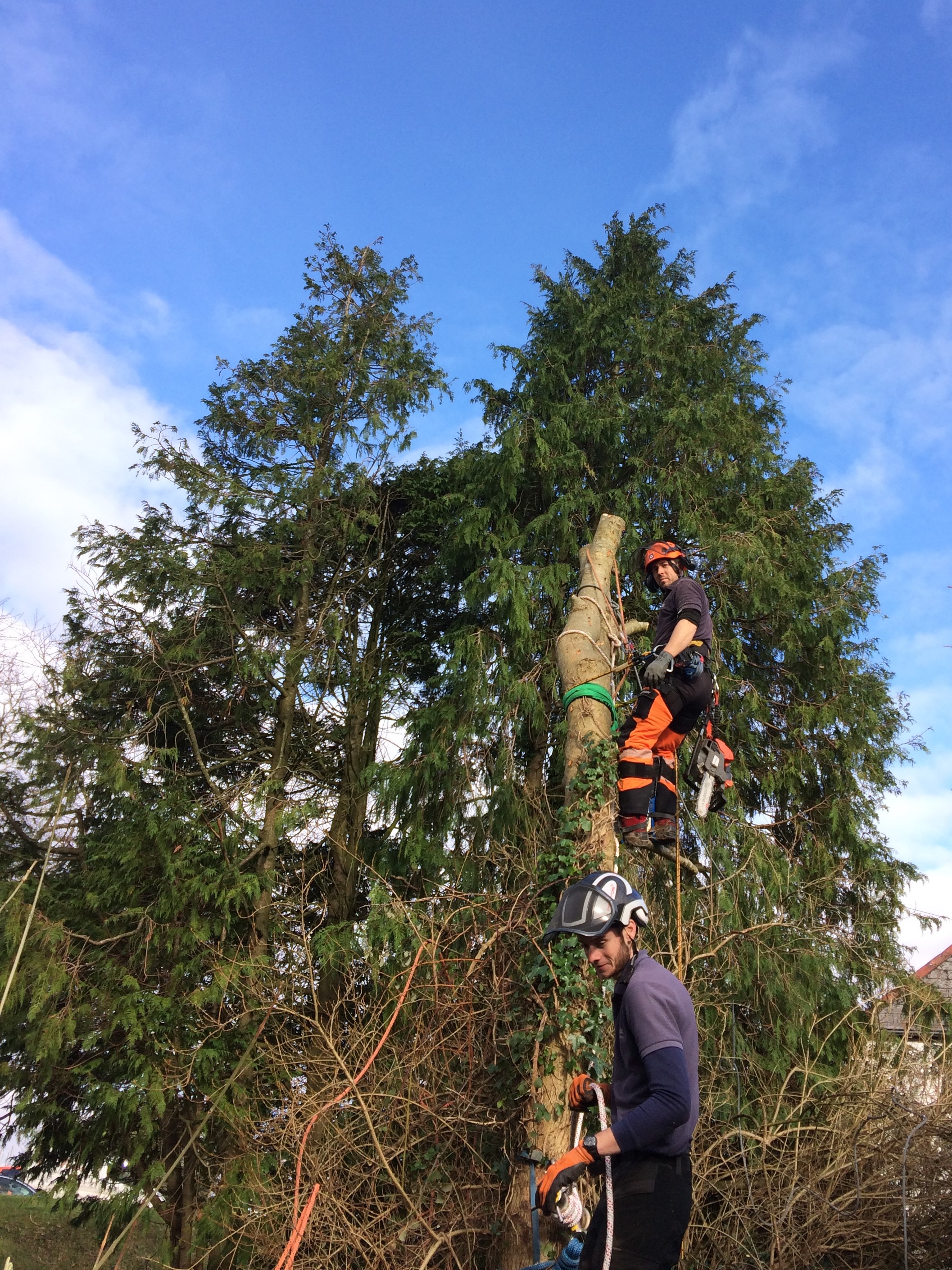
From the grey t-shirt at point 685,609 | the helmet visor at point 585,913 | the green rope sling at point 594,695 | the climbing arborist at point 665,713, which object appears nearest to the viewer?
the helmet visor at point 585,913

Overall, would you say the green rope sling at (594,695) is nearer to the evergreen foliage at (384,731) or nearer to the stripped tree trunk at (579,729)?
the stripped tree trunk at (579,729)

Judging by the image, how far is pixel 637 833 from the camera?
5.07 meters

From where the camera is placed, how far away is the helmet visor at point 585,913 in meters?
2.97

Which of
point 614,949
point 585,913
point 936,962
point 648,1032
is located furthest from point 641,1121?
point 936,962

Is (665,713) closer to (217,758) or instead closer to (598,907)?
(598,907)

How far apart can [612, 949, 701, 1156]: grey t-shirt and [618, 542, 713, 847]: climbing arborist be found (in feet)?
7.08

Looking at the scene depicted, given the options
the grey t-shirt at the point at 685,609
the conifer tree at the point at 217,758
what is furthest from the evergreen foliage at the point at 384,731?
the grey t-shirt at the point at 685,609

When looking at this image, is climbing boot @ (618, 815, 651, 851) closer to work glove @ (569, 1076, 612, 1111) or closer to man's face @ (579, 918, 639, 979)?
work glove @ (569, 1076, 612, 1111)

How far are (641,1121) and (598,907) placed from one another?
626 millimetres

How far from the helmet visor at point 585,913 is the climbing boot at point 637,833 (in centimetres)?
195

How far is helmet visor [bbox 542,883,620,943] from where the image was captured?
2.97m

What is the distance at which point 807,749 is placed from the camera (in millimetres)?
9617

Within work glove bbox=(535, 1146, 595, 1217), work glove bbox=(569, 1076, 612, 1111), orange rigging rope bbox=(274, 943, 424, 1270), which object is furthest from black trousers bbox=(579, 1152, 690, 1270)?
orange rigging rope bbox=(274, 943, 424, 1270)

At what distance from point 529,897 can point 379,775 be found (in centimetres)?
385
